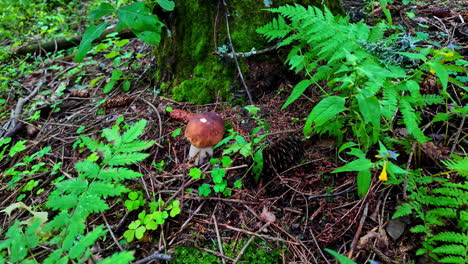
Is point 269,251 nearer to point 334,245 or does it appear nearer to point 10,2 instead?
point 334,245

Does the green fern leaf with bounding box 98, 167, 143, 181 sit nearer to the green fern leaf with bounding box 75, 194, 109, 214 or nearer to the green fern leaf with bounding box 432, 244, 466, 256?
the green fern leaf with bounding box 75, 194, 109, 214

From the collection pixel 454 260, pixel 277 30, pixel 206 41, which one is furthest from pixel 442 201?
pixel 206 41

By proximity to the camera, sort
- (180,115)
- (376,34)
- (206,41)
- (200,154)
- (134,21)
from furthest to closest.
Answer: (206,41), (180,115), (134,21), (200,154), (376,34)

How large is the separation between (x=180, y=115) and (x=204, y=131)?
2.02 ft

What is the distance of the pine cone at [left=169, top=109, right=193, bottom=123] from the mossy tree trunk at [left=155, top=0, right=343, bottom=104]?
0.91ft

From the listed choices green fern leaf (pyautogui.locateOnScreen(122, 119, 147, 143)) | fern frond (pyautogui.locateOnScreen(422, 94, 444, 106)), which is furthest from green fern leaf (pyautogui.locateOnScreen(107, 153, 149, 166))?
fern frond (pyautogui.locateOnScreen(422, 94, 444, 106))

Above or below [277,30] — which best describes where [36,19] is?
below

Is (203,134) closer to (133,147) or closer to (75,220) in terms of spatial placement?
(133,147)

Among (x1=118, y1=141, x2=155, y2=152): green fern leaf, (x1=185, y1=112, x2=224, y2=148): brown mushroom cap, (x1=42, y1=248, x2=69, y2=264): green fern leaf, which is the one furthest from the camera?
(x1=185, y1=112, x2=224, y2=148): brown mushroom cap

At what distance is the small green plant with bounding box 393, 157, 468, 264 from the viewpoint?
148 centimetres

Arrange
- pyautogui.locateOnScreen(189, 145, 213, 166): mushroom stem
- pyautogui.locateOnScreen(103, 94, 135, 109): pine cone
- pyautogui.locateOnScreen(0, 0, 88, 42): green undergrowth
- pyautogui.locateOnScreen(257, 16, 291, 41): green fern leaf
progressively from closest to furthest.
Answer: pyautogui.locateOnScreen(257, 16, 291, 41): green fern leaf → pyautogui.locateOnScreen(189, 145, 213, 166): mushroom stem → pyautogui.locateOnScreen(103, 94, 135, 109): pine cone → pyautogui.locateOnScreen(0, 0, 88, 42): green undergrowth

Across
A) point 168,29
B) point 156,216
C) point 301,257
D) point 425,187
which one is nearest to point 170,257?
point 156,216

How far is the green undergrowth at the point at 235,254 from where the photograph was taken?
1.84 meters

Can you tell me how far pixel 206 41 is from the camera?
3055 millimetres
